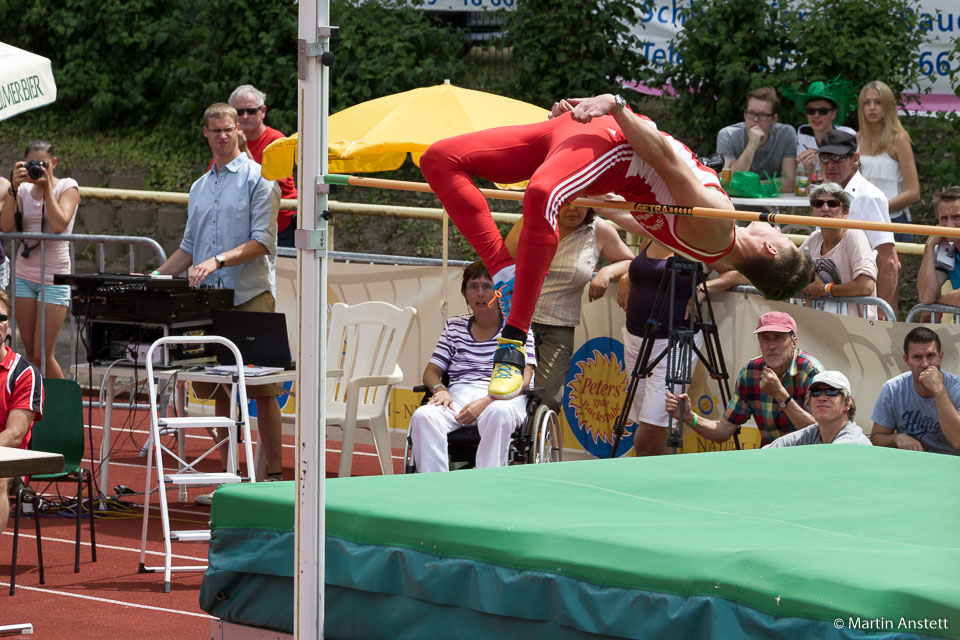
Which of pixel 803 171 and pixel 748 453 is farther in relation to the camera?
pixel 803 171

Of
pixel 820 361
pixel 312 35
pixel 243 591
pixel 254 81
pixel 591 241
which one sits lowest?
pixel 243 591

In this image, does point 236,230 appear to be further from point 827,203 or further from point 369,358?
point 827,203

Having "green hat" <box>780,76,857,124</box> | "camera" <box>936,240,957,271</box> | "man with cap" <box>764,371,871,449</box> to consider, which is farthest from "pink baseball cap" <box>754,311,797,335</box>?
"green hat" <box>780,76,857,124</box>

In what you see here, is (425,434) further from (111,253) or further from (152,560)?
(111,253)

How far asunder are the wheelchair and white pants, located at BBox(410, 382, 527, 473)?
0.04m

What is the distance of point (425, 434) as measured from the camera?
627 cm

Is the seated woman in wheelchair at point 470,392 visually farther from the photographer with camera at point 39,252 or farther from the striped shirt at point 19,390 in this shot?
the photographer with camera at point 39,252


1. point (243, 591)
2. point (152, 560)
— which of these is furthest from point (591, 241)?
point (243, 591)

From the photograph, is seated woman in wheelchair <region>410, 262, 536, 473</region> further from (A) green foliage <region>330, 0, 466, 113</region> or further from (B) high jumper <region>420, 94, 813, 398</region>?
(A) green foliage <region>330, 0, 466, 113</region>

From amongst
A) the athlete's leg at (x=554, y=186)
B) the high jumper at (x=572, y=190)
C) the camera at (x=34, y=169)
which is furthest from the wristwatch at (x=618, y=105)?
the camera at (x=34, y=169)

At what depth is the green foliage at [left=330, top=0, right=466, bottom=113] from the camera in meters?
12.2

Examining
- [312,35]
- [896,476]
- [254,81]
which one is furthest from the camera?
[254,81]

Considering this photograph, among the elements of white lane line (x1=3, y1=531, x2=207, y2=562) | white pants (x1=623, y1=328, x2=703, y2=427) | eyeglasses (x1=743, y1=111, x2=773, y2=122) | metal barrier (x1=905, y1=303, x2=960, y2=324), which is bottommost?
white lane line (x1=3, y1=531, x2=207, y2=562)

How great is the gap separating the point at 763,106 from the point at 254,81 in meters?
6.32
